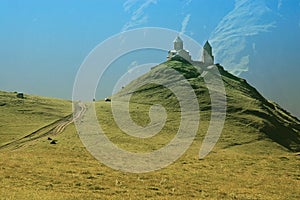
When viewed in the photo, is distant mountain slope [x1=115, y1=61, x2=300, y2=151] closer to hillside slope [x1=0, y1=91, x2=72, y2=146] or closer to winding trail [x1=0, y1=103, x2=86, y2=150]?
hillside slope [x1=0, y1=91, x2=72, y2=146]

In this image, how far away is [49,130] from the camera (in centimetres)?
9369

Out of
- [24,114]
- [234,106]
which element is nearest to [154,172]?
[24,114]

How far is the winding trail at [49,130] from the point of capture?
81.0 meters

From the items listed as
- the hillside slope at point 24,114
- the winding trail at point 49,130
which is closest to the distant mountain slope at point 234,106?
the hillside slope at point 24,114

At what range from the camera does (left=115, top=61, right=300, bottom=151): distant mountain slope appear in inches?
4094

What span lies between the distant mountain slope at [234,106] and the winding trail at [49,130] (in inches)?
1281

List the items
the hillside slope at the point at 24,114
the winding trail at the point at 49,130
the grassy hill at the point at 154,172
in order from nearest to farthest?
the grassy hill at the point at 154,172, the winding trail at the point at 49,130, the hillside slope at the point at 24,114

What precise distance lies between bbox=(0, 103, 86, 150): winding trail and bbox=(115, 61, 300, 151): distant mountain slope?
3253cm

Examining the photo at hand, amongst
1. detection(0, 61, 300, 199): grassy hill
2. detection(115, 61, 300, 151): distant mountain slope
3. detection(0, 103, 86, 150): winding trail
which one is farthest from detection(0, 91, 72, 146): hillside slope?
detection(115, 61, 300, 151): distant mountain slope

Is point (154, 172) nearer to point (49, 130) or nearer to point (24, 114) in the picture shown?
point (49, 130)

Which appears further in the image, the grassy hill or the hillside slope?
the hillside slope

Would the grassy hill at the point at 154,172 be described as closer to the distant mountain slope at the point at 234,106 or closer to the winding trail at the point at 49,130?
the distant mountain slope at the point at 234,106

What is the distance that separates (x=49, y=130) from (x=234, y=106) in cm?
6530

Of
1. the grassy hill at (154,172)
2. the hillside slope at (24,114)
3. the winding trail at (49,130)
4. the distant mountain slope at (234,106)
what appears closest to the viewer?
the grassy hill at (154,172)
